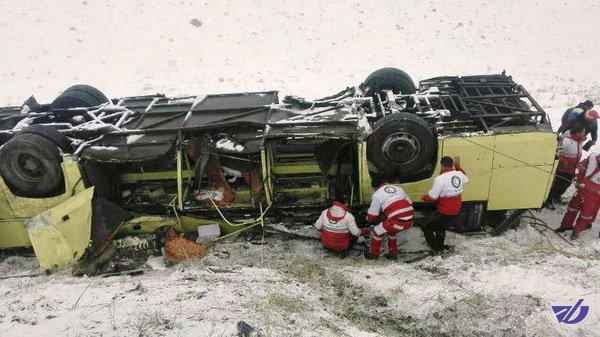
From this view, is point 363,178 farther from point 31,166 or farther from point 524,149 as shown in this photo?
point 31,166

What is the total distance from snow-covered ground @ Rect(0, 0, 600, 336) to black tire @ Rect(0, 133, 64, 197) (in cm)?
104

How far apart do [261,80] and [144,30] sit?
4.96 m

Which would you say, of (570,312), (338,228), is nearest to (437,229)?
(338,228)

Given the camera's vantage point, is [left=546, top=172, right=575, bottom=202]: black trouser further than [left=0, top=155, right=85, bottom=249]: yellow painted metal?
Yes

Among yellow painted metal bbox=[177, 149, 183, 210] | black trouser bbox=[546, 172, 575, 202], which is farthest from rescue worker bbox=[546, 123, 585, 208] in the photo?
yellow painted metal bbox=[177, 149, 183, 210]

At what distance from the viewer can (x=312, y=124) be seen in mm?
5473

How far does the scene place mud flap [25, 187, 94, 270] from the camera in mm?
4797

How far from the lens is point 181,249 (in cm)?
545

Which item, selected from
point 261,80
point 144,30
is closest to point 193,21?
point 144,30

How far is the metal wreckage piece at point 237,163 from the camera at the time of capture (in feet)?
17.2

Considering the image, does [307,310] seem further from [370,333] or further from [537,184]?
[537,184]

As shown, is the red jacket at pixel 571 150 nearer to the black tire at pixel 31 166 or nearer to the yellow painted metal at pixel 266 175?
the yellow painted metal at pixel 266 175

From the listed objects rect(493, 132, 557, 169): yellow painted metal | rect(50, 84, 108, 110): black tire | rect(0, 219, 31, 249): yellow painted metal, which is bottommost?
rect(0, 219, 31, 249): yellow painted metal

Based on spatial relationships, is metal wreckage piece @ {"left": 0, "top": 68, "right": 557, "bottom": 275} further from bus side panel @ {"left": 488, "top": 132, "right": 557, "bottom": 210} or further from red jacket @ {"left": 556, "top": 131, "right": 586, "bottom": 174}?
red jacket @ {"left": 556, "top": 131, "right": 586, "bottom": 174}
